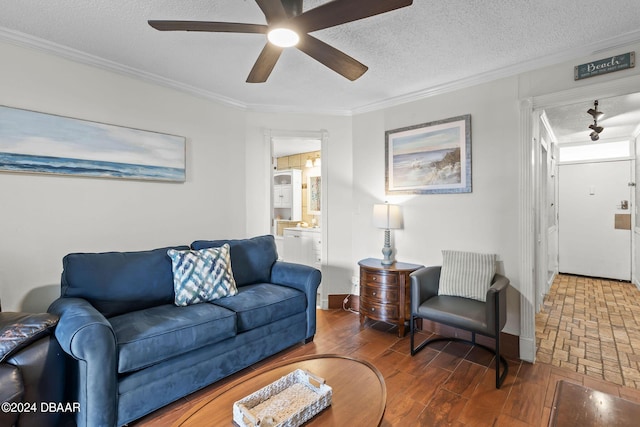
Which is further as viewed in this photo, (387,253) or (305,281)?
(387,253)

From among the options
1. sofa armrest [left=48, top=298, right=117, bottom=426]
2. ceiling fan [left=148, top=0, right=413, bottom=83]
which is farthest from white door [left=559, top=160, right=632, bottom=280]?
sofa armrest [left=48, top=298, right=117, bottom=426]

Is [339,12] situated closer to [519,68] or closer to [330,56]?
[330,56]

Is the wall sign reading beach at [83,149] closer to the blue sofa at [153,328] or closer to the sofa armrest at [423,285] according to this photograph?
the blue sofa at [153,328]

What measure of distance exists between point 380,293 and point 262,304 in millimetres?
1249

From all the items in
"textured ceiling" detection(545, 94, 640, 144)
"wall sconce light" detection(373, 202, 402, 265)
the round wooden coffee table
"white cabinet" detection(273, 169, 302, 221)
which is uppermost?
"textured ceiling" detection(545, 94, 640, 144)

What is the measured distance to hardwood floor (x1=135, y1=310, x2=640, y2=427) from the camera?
73.5 inches

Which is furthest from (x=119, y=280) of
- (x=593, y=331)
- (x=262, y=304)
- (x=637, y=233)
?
(x=637, y=233)

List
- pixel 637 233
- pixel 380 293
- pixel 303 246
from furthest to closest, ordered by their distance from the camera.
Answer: pixel 303 246 < pixel 637 233 < pixel 380 293

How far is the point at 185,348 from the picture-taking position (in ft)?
6.43

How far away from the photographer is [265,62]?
193 cm

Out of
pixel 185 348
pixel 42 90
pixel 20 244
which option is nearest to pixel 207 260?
pixel 185 348

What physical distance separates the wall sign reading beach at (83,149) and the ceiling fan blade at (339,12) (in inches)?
78.8

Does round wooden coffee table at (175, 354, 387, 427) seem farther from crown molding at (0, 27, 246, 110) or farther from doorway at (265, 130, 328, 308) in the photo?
doorway at (265, 130, 328, 308)

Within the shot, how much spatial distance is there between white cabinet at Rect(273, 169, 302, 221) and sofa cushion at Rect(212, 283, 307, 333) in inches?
129
